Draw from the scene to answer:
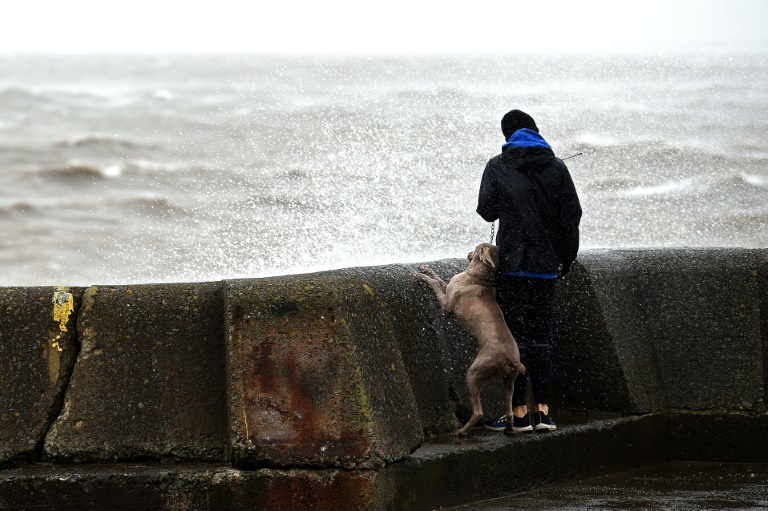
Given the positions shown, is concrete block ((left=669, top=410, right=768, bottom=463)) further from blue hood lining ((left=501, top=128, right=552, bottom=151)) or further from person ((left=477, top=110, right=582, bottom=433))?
blue hood lining ((left=501, top=128, right=552, bottom=151))

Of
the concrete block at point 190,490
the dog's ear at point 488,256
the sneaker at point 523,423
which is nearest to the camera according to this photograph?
the concrete block at point 190,490

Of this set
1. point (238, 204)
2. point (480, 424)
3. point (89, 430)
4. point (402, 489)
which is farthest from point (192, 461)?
point (238, 204)

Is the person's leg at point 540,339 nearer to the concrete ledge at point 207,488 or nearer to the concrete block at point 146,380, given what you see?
the concrete ledge at point 207,488

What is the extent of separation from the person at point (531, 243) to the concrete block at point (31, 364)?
7.37ft

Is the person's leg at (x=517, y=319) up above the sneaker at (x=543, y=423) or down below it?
above

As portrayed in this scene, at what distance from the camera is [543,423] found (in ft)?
17.5

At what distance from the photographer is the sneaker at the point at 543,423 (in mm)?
5305

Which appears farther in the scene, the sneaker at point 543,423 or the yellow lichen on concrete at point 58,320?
the sneaker at point 543,423

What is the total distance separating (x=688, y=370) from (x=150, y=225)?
19111 mm

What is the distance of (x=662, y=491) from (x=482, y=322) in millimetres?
1279

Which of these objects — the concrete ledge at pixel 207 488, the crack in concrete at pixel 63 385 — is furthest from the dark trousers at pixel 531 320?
the crack in concrete at pixel 63 385

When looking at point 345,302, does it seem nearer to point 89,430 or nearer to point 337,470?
point 337,470

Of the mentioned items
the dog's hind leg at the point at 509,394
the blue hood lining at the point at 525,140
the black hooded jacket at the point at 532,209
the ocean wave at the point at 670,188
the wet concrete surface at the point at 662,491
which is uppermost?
the blue hood lining at the point at 525,140

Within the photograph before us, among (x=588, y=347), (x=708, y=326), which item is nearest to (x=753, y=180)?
(x=708, y=326)
